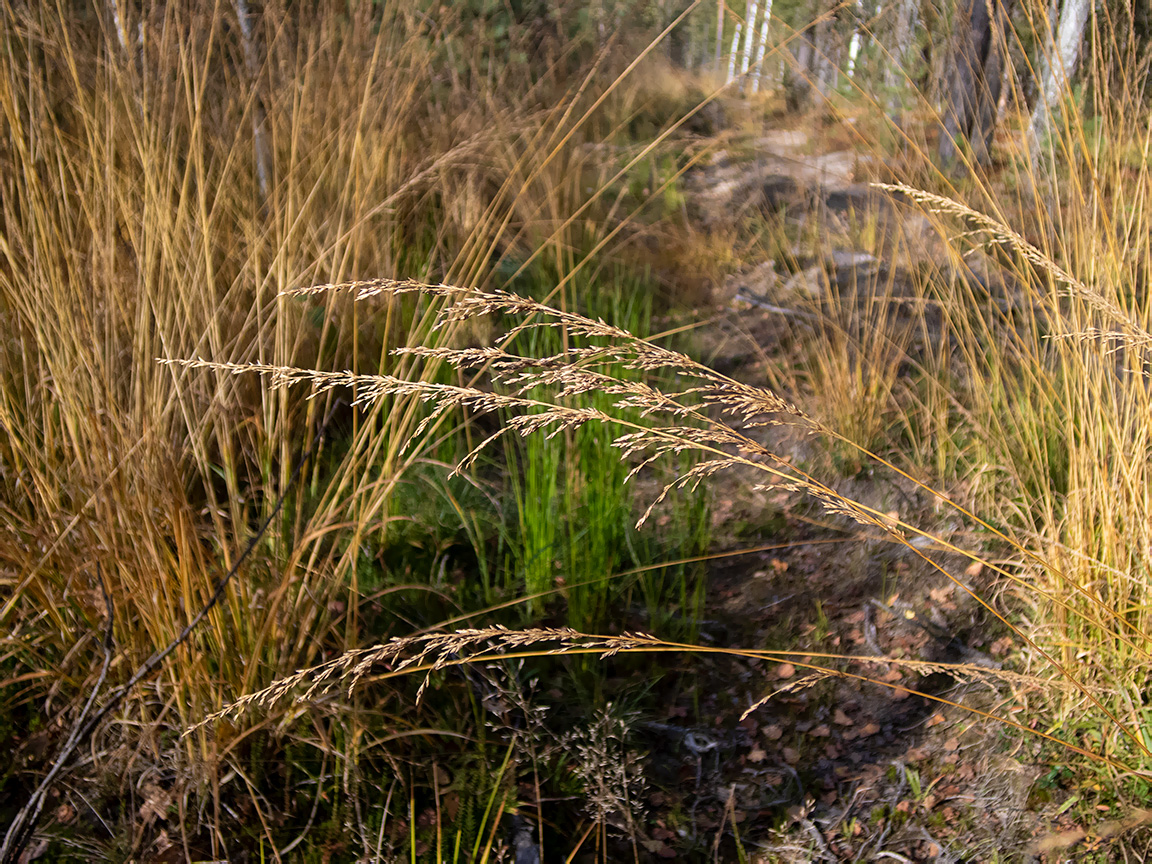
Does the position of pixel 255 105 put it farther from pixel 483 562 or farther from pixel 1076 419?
pixel 1076 419

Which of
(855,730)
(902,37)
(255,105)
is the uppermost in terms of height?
(902,37)

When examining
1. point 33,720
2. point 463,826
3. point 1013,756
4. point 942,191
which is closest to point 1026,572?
point 1013,756

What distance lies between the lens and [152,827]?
4.36 feet

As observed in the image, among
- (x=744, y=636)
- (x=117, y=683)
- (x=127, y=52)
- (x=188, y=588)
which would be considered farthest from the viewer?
(x=744, y=636)

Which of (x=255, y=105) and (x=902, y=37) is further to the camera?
(x=902, y=37)

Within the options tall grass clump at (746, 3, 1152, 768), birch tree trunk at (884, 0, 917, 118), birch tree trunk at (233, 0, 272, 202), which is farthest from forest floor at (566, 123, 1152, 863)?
birch tree trunk at (233, 0, 272, 202)

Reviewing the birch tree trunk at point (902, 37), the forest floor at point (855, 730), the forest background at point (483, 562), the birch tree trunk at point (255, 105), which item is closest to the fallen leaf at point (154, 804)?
the forest background at point (483, 562)

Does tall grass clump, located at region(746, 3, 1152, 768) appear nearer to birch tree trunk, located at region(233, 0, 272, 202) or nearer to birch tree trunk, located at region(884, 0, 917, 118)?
birch tree trunk, located at region(884, 0, 917, 118)

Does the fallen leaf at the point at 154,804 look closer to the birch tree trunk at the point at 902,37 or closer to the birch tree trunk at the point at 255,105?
the birch tree trunk at the point at 255,105

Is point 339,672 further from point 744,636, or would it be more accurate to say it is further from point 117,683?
point 744,636

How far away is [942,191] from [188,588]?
6.97 feet

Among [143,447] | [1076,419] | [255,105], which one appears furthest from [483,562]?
[1076,419]

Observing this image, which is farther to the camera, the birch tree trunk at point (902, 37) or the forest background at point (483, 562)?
the birch tree trunk at point (902, 37)

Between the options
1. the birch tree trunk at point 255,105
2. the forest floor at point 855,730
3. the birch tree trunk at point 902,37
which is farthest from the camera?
the birch tree trunk at point 902,37
